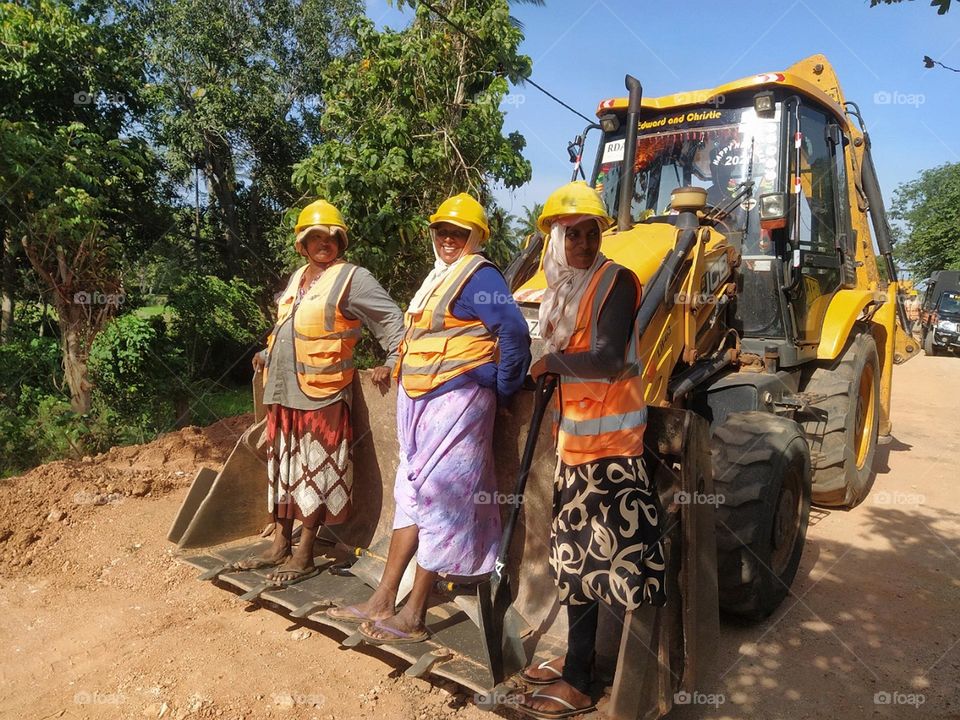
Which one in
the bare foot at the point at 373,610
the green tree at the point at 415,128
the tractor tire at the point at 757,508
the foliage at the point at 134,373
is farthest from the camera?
the foliage at the point at 134,373

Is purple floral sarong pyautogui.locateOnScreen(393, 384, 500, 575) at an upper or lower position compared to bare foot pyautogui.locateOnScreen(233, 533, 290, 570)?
upper

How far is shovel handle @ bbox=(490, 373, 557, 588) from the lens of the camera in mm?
2977

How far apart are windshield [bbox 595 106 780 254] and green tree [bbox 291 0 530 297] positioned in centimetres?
275

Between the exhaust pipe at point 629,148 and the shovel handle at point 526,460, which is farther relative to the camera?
the exhaust pipe at point 629,148

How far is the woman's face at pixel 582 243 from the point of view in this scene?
2650 millimetres

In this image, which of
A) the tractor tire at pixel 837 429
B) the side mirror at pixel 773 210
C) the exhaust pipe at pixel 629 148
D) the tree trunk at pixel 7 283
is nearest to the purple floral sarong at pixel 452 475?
the exhaust pipe at pixel 629 148

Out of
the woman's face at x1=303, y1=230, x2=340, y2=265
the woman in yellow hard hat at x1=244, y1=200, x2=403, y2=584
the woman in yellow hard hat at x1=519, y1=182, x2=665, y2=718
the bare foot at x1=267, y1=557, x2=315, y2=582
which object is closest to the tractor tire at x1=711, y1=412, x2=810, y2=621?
the woman in yellow hard hat at x1=519, y1=182, x2=665, y2=718

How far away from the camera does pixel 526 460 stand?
3027mm

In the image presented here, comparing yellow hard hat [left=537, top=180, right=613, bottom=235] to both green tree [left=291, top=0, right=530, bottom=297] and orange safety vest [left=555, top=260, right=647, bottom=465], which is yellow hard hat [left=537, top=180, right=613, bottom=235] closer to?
orange safety vest [left=555, top=260, right=647, bottom=465]

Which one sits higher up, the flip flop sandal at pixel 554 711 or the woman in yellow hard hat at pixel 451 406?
the woman in yellow hard hat at pixel 451 406

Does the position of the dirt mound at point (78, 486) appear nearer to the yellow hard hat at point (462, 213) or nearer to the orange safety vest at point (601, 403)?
the yellow hard hat at point (462, 213)

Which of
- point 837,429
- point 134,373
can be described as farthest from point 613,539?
point 134,373

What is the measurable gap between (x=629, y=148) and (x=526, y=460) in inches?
85.4

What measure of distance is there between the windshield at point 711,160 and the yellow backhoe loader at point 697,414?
13 mm
